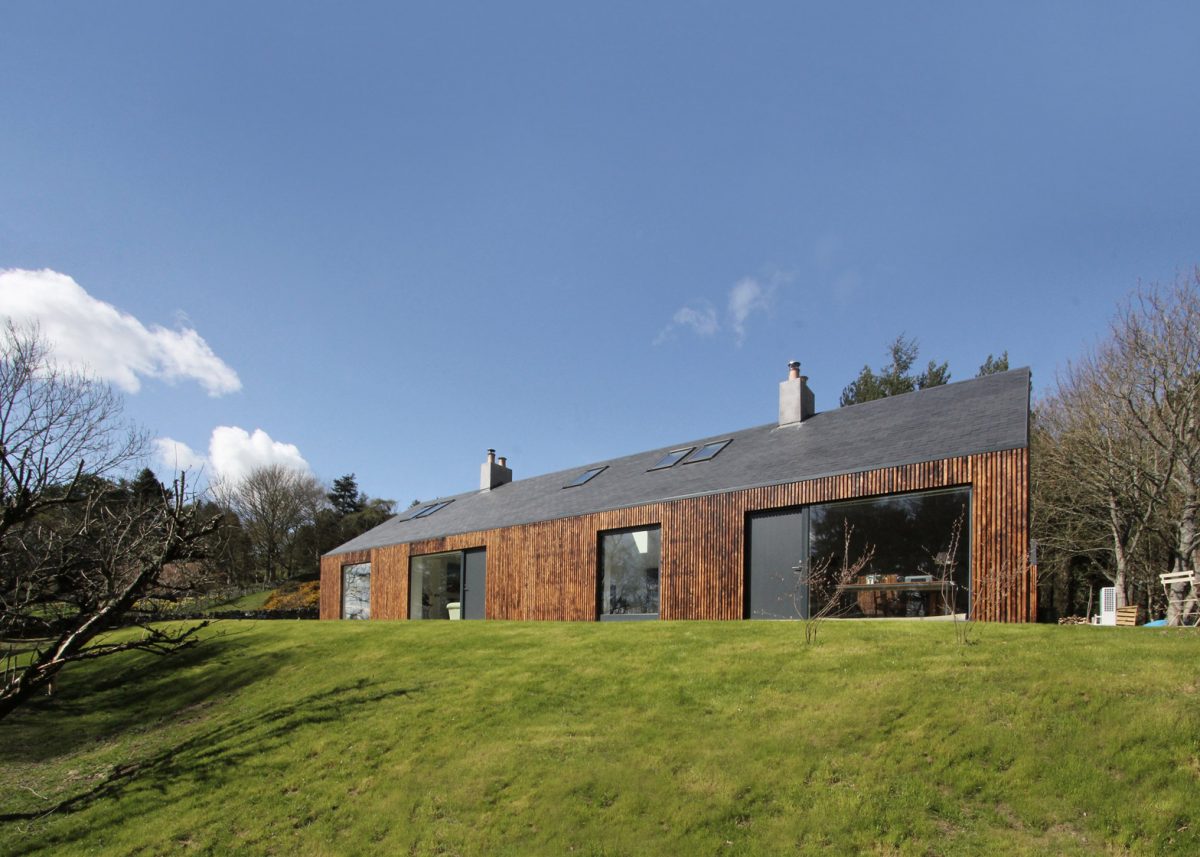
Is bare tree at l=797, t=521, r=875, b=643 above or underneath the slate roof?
underneath

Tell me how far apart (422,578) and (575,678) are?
50.7ft

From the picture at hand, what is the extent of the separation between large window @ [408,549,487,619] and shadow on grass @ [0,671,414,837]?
33.5 feet

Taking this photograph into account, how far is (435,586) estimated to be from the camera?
2364 cm

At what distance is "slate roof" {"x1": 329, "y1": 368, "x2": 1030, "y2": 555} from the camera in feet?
42.5

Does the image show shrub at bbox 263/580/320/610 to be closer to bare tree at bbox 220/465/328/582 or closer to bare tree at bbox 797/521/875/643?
bare tree at bbox 220/465/328/582

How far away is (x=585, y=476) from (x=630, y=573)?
5.96 metres

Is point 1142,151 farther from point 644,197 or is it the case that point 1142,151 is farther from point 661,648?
point 661,648

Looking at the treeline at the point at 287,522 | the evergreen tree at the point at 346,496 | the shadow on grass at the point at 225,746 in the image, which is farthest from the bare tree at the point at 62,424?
the evergreen tree at the point at 346,496

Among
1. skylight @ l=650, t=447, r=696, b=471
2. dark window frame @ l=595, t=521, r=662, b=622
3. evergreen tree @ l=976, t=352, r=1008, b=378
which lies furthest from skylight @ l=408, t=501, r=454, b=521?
evergreen tree @ l=976, t=352, r=1008, b=378

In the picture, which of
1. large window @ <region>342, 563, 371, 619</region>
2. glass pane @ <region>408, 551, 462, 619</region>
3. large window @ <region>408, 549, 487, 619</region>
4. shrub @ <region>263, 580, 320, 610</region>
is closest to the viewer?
large window @ <region>408, 549, 487, 619</region>

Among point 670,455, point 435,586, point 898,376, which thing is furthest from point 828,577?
point 898,376

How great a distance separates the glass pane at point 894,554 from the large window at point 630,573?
3988mm

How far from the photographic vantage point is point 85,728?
41.9ft

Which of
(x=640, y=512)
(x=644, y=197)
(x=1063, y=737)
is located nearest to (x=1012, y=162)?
(x=644, y=197)
